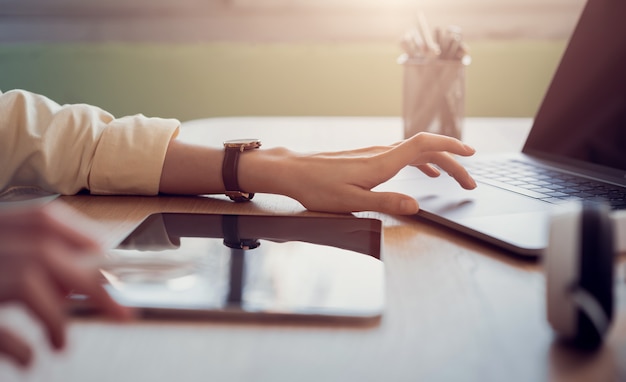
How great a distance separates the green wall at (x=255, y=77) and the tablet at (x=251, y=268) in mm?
1547

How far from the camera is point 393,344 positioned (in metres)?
0.38

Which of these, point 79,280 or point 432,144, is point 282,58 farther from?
point 79,280

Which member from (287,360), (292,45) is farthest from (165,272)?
(292,45)

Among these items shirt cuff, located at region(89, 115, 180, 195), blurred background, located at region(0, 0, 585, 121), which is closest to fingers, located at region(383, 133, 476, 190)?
shirt cuff, located at region(89, 115, 180, 195)

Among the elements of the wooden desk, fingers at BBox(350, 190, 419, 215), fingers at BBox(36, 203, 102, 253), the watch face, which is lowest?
fingers at BBox(350, 190, 419, 215)

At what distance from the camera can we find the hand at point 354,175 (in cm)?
67

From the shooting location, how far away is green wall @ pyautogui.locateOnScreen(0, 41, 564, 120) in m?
2.14

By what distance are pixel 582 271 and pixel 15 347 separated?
278mm

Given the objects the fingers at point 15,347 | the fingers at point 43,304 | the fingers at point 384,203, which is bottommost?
the fingers at point 384,203

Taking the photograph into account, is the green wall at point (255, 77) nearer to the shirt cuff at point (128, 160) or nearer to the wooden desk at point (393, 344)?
the shirt cuff at point (128, 160)

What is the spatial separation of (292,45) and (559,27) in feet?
2.87

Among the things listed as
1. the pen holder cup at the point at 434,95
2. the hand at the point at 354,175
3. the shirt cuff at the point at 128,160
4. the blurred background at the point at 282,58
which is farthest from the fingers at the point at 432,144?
the blurred background at the point at 282,58

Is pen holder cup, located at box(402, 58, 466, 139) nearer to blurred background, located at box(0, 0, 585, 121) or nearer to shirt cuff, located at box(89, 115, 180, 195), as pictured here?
shirt cuff, located at box(89, 115, 180, 195)

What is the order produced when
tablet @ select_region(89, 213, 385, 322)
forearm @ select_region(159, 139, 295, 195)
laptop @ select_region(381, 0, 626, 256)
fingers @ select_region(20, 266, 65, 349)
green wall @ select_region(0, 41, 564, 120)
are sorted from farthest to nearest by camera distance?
green wall @ select_region(0, 41, 564, 120)
forearm @ select_region(159, 139, 295, 195)
laptop @ select_region(381, 0, 626, 256)
tablet @ select_region(89, 213, 385, 322)
fingers @ select_region(20, 266, 65, 349)
